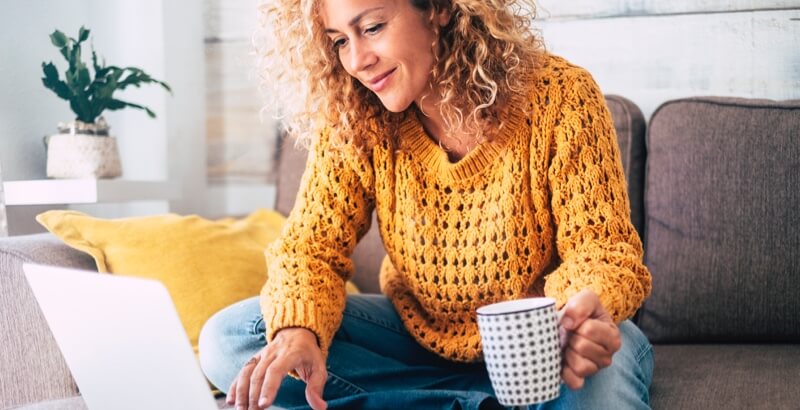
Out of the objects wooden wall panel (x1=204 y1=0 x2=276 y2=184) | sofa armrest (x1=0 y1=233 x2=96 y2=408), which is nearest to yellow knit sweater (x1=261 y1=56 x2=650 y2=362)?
sofa armrest (x1=0 y1=233 x2=96 y2=408)

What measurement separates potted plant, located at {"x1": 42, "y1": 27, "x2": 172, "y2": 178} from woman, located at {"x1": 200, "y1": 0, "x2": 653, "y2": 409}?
0.50 meters

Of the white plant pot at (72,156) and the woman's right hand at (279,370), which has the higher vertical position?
the white plant pot at (72,156)

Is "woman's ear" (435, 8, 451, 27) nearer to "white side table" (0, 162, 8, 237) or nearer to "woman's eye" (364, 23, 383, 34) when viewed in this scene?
"woman's eye" (364, 23, 383, 34)

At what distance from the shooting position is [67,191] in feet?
4.89

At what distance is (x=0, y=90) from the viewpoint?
1441 mm

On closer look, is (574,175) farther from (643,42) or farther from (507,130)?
(643,42)

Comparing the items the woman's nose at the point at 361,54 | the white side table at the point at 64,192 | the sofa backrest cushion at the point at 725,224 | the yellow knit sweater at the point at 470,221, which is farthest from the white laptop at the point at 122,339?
the sofa backrest cushion at the point at 725,224

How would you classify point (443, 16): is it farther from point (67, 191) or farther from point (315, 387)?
point (67, 191)

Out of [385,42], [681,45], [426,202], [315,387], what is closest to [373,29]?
[385,42]

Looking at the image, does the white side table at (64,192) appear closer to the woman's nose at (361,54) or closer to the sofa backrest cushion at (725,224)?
the woman's nose at (361,54)

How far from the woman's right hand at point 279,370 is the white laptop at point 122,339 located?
0.41 feet

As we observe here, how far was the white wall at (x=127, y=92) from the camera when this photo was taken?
4.84ft

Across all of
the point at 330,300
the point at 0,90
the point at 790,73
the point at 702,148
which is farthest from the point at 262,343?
the point at 790,73

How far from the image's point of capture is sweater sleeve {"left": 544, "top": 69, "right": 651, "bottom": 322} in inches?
37.0
